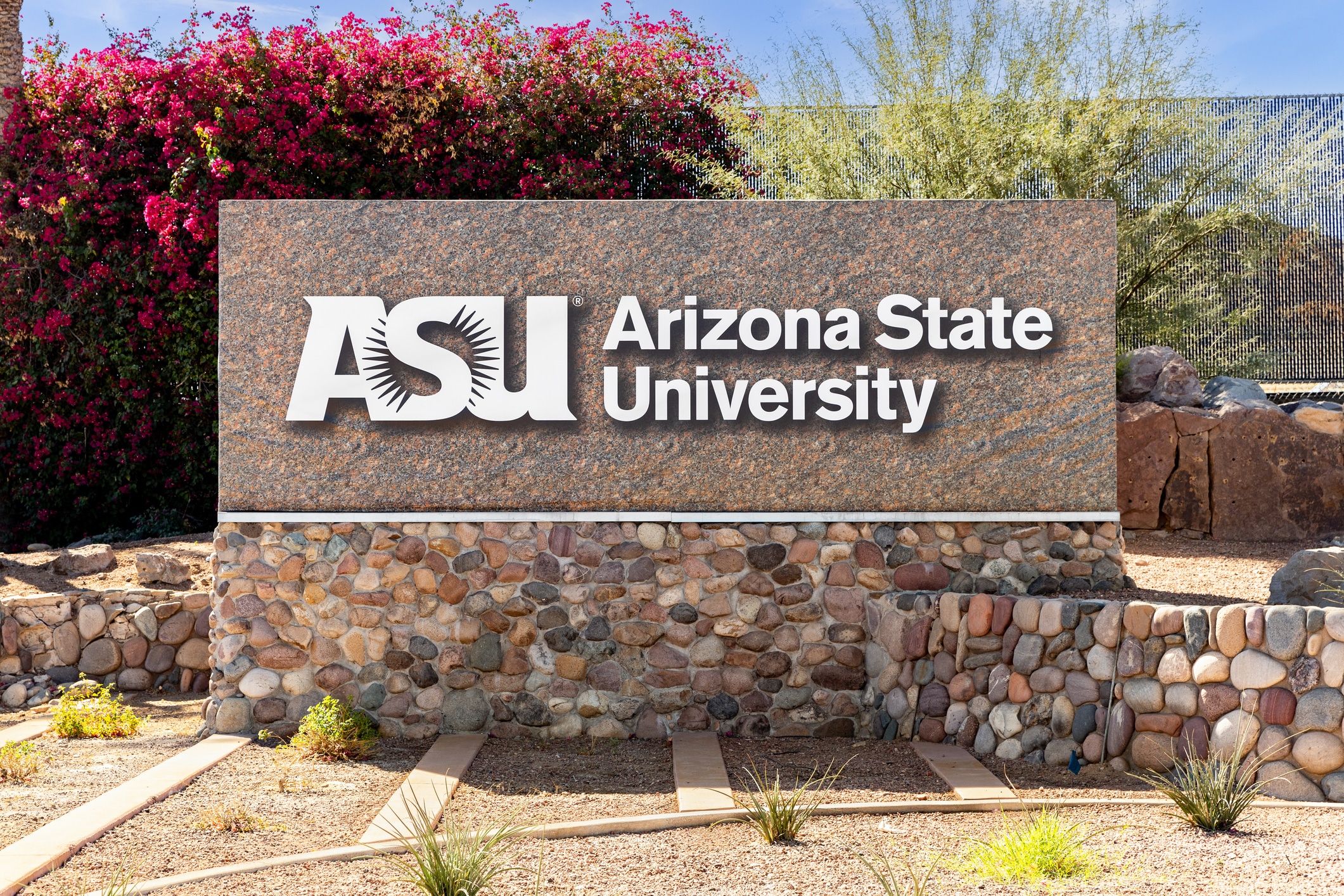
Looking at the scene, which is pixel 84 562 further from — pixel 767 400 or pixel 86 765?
pixel 767 400

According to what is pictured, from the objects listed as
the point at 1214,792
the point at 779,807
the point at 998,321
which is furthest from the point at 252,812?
the point at 998,321

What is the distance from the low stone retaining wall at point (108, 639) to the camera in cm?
732

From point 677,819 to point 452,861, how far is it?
1.17 meters

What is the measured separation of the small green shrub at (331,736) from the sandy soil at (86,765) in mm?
713

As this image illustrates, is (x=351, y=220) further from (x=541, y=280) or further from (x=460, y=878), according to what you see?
(x=460, y=878)

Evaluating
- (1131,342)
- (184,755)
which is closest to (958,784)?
(184,755)

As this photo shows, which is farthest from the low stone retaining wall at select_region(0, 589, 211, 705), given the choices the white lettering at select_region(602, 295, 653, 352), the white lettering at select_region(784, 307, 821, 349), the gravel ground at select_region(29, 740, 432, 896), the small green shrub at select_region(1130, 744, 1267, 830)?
the small green shrub at select_region(1130, 744, 1267, 830)

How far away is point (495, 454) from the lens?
6.04 meters

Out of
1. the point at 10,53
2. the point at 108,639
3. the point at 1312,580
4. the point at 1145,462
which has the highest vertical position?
the point at 10,53

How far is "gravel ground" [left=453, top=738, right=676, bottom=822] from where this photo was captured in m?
4.55

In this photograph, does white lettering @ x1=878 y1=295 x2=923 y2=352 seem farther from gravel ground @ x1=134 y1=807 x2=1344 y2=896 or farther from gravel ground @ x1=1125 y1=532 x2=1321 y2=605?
gravel ground @ x1=134 y1=807 x2=1344 y2=896

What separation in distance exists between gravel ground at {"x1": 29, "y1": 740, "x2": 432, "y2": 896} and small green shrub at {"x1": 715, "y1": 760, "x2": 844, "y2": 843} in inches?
62.5

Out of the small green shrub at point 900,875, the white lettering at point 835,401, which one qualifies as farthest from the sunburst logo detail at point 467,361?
the small green shrub at point 900,875

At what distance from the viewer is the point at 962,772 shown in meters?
5.00
